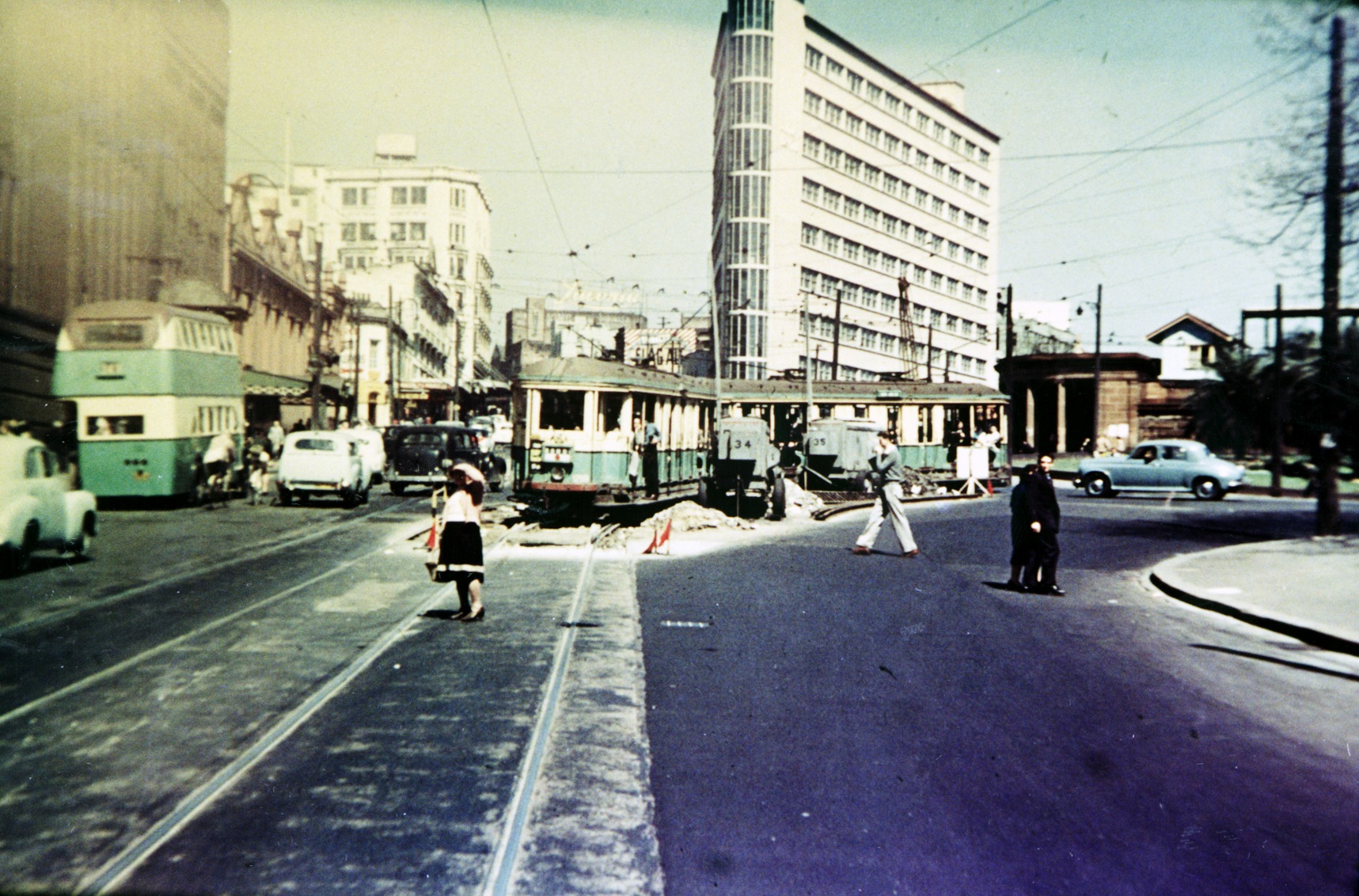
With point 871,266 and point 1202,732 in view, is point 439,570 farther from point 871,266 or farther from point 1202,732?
point 871,266

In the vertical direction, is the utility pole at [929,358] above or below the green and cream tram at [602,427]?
above

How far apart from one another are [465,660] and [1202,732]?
5183 mm

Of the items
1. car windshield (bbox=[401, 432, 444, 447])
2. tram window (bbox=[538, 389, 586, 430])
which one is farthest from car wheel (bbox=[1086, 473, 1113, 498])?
car windshield (bbox=[401, 432, 444, 447])

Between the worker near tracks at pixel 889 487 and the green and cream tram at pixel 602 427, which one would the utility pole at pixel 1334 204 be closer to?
the worker near tracks at pixel 889 487

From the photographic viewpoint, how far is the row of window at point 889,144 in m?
65.4

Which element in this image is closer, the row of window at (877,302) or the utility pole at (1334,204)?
the utility pole at (1334,204)

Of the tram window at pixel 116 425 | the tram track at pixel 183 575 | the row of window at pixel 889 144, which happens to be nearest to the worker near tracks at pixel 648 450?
the tram track at pixel 183 575

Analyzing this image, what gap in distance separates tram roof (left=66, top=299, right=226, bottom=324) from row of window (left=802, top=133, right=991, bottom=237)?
60.6 metres

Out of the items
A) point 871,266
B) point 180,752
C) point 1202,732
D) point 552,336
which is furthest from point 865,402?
point 552,336

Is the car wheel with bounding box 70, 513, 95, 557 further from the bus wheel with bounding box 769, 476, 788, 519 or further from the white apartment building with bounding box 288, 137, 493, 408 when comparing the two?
the bus wheel with bounding box 769, 476, 788, 519

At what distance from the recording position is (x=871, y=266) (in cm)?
7400

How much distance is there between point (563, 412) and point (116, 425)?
418 inches

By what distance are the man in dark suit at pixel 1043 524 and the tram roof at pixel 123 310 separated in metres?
9.19

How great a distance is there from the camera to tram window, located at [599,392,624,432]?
747 inches
